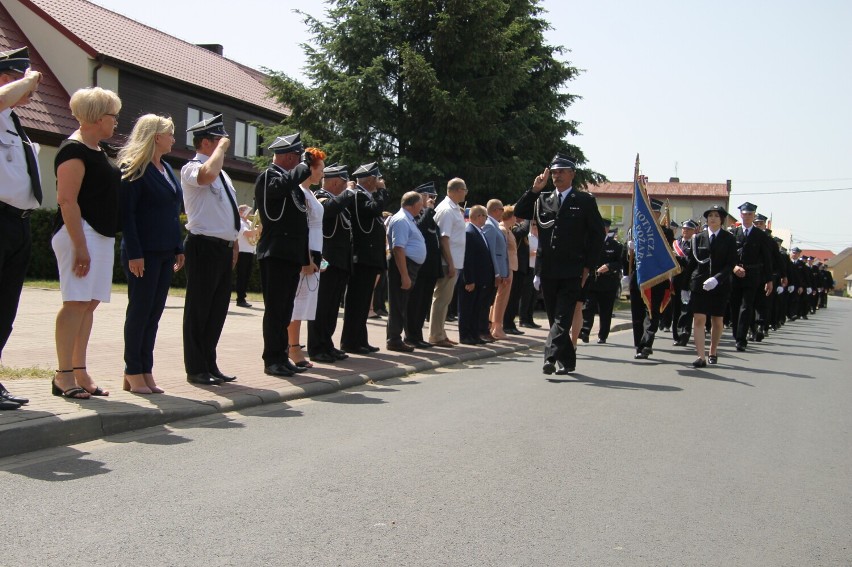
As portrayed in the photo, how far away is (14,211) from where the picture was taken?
6.16 metres

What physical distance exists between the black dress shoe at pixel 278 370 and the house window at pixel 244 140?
27090 mm

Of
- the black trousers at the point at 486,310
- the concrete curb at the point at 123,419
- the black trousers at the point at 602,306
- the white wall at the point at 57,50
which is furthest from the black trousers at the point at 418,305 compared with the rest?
the white wall at the point at 57,50

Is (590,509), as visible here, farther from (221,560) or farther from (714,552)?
(221,560)

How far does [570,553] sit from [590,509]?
0.75 meters

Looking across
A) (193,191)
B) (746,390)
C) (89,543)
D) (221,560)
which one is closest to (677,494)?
(221,560)

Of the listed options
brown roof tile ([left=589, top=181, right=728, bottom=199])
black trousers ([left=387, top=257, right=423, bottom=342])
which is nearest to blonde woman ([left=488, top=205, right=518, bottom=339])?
black trousers ([left=387, top=257, right=423, bottom=342])

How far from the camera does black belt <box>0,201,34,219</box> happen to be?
20.0ft

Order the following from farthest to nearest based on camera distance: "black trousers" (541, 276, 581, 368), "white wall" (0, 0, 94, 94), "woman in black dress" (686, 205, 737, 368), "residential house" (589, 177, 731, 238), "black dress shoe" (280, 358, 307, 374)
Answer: "residential house" (589, 177, 731, 238) → "white wall" (0, 0, 94, 94) → "woman in black dress" (686, 205, 737, 368) → "black trousers" (541, 276, 581, 368) → "black dress shoe" (280, 358, 307, 374)

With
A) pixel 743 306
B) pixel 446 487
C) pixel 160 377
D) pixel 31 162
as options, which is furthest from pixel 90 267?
pixel 743 306

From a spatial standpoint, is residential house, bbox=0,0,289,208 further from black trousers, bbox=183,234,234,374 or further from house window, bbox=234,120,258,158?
black trousers, bbox=183,234,234,374

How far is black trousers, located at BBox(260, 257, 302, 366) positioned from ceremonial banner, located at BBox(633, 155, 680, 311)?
6.00 meters

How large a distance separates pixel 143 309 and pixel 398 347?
4.83m

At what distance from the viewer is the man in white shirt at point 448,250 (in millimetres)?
12430

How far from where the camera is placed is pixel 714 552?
429 centimetres
